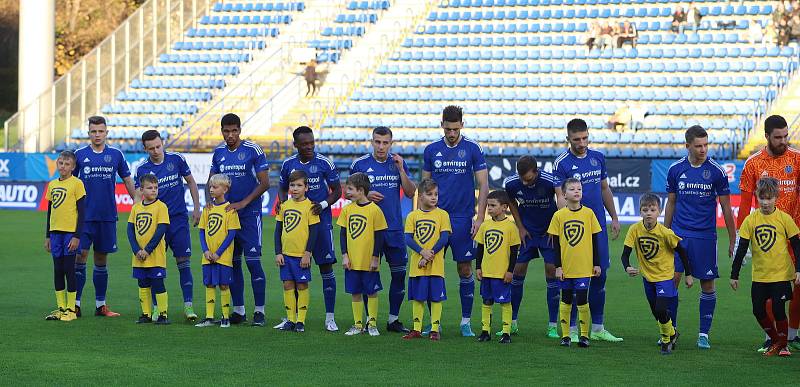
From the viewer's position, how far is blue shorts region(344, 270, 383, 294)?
1062 cm

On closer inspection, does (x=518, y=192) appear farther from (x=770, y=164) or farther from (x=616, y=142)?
(x=616, y=142)

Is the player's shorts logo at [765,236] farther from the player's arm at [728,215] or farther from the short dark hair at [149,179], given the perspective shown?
the short dark hair at [149,179]

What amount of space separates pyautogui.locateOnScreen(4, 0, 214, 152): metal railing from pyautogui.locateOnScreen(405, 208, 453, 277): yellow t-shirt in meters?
25.7

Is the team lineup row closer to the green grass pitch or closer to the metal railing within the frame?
the green grass pitch

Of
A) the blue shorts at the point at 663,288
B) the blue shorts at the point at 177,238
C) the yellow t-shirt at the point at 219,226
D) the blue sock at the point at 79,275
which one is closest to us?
the blue shorts at the point at 663,288

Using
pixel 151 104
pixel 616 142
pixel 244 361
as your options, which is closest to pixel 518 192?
pixel 244 361

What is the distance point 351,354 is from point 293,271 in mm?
1551

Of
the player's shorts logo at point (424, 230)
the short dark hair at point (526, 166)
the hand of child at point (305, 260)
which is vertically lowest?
the hand of child at point (305, 260)

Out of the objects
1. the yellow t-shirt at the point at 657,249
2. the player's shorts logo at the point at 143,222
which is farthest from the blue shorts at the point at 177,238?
the yellow t-shirt at the point at 657,249

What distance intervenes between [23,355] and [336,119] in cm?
2346

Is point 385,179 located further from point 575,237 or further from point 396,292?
point 575,237

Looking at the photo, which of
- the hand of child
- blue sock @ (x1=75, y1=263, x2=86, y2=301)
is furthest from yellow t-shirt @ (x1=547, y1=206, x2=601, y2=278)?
blue sock @ (x1=75, y1=263, x2=86, y2=301)

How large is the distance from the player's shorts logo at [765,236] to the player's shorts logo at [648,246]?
764 mm

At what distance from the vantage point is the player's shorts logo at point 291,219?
35.4ft
